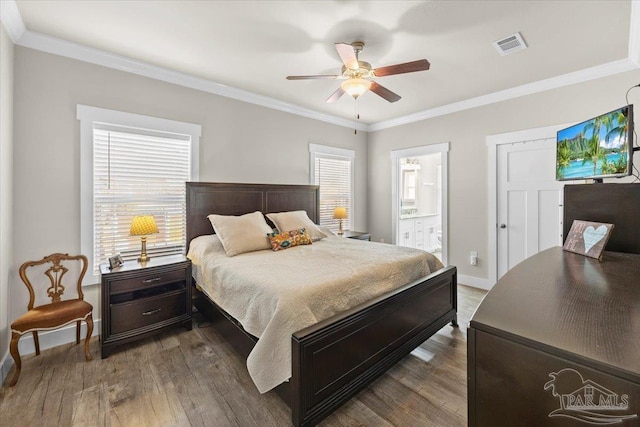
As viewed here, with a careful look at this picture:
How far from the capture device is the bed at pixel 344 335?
1591 mm

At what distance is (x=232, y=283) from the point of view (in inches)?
87.3

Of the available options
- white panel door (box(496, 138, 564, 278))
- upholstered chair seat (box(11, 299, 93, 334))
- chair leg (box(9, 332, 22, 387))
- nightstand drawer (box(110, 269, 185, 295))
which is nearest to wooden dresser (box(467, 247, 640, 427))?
nightstand drawer (box(110, 269, 185, 295))

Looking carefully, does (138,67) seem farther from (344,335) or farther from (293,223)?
(344,335)

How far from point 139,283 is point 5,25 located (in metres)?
2.25

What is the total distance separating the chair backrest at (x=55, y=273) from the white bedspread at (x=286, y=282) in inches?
37.9

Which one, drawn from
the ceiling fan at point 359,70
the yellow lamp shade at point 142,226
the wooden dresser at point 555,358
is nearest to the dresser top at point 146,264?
the yellow lamp shade at point 142,226

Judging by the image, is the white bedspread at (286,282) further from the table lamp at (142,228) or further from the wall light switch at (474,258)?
the wall light switch at (474,258)

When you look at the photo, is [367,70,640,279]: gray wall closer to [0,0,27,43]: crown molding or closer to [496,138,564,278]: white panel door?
[496,138,564,278]: white panel door

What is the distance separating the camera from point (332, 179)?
16.6ft

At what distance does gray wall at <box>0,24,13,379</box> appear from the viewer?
2092mm

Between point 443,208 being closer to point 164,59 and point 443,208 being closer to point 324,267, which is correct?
point 324,267

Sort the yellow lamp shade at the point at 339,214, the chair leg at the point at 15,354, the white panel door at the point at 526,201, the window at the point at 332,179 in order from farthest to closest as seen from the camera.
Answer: the window at the point at 332,179, the yellow lamp shade at the point at 339,214, the white panel door at the point at 526,201, the chair leg at the point at 15,354

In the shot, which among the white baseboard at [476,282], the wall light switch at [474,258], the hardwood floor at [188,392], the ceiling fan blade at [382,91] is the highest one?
the ceiling fan blade at [382,91]

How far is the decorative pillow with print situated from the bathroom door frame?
2.31m
